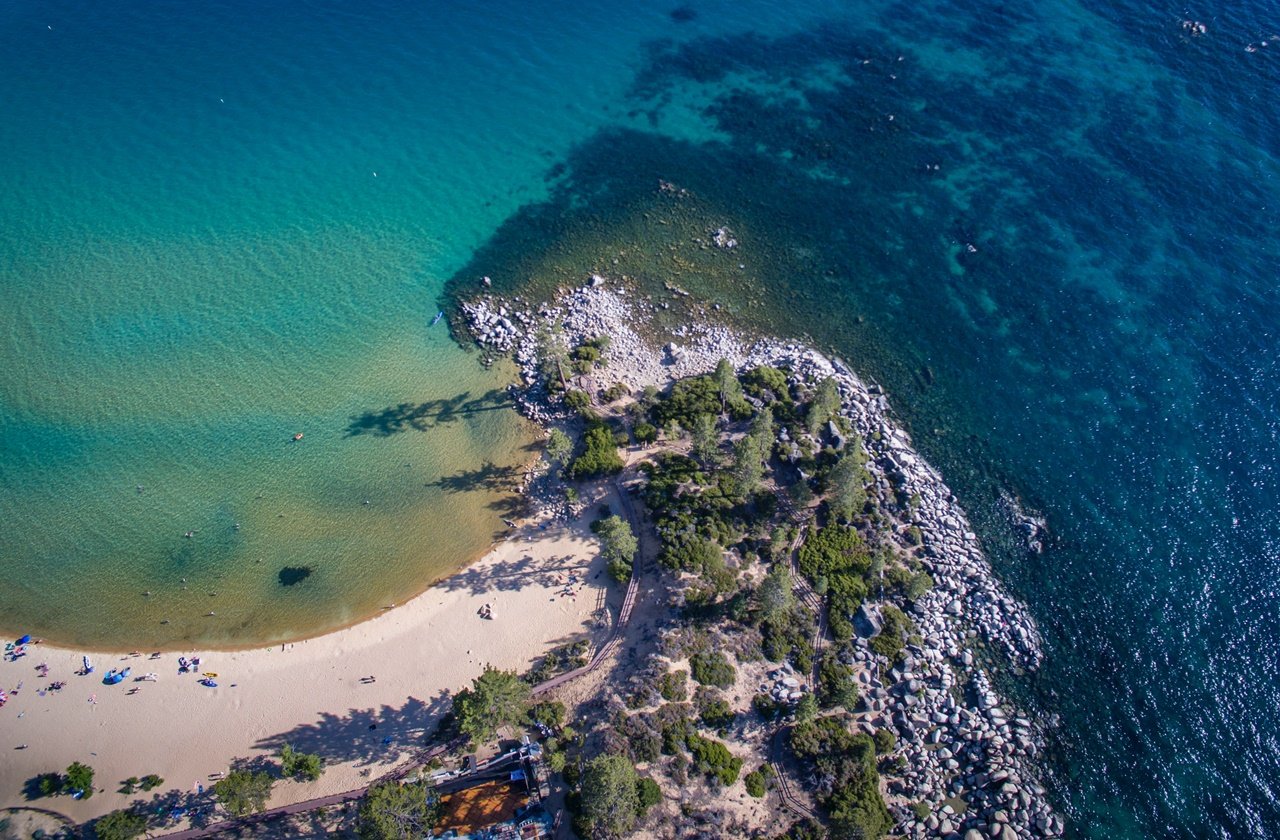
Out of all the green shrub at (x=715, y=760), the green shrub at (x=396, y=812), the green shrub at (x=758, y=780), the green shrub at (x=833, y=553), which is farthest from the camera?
the green shrub at (x=833, y=553)

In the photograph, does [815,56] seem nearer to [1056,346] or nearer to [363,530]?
[1056,346]

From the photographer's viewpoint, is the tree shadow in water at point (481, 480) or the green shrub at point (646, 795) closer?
the green shrub at point (646, 795)

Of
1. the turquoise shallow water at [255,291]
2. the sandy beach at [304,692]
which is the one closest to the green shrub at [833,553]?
the sandy beach at [304,692]

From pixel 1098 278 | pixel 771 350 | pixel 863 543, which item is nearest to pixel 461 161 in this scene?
pixel 771 350

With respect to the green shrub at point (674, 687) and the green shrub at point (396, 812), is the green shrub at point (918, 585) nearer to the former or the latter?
the green shrub at point (674, 687)

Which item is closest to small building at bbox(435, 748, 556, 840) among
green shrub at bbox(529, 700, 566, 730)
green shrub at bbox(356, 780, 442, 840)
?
green shrub at bbox(356, 780, 442, 840)

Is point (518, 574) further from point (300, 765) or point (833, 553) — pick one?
point (833, 553)
